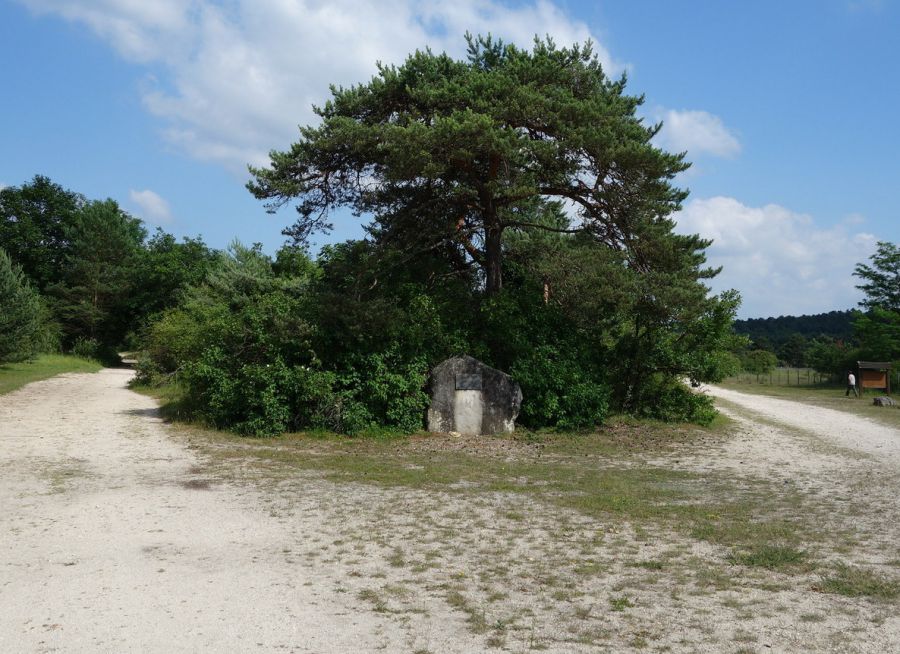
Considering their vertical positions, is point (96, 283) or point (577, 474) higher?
point (96, 283)

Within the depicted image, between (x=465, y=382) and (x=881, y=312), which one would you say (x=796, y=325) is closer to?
(x=881, y=312)

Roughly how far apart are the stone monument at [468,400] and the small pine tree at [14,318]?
85.8 ft

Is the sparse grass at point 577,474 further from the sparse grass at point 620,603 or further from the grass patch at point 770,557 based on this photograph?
the sparse grass at point 620,603

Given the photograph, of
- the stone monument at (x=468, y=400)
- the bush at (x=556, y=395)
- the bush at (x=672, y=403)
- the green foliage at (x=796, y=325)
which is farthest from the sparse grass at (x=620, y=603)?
the green foliage at (x=796, y=325)

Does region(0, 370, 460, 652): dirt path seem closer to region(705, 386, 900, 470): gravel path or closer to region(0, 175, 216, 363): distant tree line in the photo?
region(705, 386, 900, 470): gravel path

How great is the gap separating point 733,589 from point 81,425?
15.6 m

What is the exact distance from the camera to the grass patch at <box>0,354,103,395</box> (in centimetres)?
2874

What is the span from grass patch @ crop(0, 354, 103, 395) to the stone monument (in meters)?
16.9

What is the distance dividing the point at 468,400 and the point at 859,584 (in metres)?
11.0

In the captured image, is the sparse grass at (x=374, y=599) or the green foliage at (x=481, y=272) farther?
the green foliage at (x=481, y=272)

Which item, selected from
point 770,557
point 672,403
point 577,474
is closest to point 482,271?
point 672,403

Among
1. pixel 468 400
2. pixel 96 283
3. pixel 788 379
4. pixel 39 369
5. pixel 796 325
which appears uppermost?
pixel 796 325

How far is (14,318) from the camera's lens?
3331 centimetres

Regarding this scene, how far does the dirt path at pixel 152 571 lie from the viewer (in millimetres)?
4574
